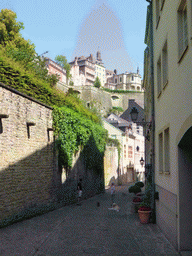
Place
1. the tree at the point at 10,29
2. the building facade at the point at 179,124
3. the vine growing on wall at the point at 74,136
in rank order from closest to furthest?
the building facade at the point at 179,124 < the vine growing on wall at the point at 74,136 < the tree at the point at 10,29

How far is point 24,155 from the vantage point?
12383 mm

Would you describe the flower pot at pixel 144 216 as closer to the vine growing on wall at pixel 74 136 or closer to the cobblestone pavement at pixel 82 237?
the cobblestone pavement at pixel 82 237

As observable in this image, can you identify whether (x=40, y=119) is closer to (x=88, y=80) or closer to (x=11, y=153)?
(x=11, y=153)

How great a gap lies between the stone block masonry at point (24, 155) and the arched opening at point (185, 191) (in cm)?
574

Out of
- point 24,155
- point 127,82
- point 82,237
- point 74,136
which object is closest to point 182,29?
point 82,237

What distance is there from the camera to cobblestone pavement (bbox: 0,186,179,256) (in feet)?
25.2

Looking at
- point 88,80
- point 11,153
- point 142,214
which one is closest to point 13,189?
point 11,153

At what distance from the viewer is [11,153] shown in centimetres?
1132

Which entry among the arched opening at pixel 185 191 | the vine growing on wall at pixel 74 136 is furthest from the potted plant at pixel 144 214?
the vine growing on wall at pixel 74 136

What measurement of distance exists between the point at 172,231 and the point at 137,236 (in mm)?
1725

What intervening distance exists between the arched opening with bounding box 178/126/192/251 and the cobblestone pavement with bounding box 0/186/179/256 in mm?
464

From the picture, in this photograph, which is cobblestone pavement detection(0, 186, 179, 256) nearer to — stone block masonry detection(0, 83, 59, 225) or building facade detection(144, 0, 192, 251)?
building facade detection(144, 0, 192, 251)

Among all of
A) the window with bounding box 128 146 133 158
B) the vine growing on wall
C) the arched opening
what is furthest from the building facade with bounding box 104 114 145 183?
the arched opening

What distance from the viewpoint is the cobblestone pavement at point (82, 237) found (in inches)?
303
